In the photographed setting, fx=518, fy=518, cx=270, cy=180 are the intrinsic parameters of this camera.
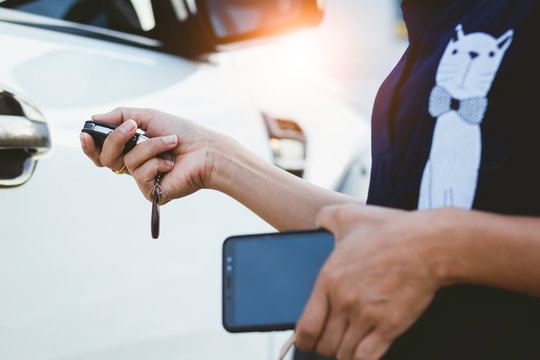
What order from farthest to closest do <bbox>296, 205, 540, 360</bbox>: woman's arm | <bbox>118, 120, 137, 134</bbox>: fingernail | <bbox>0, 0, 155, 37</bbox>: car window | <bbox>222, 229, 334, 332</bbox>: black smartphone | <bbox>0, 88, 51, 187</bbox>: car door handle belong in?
<bbox>0, 0, 155, 37</bbox>: car window → <bbox>118, 120, 137, 134</bbox>: fingernail → <bbox>0, 88, 51, 187</bbox>: car door handle → <bbox>222, 229, 334, 332</bbox>: black smartphone → <bbox>296, 205, 540, 360</bbox>: woman's arm

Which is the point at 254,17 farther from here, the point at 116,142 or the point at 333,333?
the point at 333,333

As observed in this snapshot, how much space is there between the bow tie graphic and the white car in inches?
24.8

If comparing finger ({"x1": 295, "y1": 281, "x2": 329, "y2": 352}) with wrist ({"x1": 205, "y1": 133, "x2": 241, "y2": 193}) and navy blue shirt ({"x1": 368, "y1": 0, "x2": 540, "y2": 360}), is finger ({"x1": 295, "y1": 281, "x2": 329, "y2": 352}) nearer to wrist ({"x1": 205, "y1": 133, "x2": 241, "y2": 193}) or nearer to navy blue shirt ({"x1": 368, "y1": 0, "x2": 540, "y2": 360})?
navy blue shirt ({"x1": 368, "y1": 0, "x2": 540, "y2": 360})

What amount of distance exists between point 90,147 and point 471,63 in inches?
25.1

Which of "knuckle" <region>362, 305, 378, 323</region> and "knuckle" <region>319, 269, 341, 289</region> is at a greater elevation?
"knuckle" <region>319, 269, 341, 289</region>

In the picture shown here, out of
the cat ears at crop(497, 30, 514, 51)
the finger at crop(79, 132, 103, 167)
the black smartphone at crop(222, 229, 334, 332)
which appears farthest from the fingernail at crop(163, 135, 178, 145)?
the cat ears at crop(497, 30, 514, 51)

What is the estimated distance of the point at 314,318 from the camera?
595 millimetres

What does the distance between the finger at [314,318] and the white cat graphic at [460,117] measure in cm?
17

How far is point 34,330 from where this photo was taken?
2.78ft

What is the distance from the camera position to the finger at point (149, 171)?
956 millimetres

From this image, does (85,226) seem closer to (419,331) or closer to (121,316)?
(121,316)

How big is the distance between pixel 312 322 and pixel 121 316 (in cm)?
53

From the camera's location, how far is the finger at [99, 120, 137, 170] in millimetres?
910

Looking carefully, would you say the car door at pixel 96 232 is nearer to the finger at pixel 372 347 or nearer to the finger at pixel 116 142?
the finger at pixel 116 142
